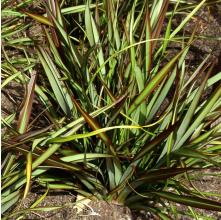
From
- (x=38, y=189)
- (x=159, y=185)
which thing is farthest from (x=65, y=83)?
(x=159, y=185)

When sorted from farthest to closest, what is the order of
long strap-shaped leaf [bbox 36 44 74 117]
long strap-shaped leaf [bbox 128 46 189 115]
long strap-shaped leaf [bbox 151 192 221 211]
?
long strap-shaped leaf [bbox 36 44 74 117]
long strap-shaped leaf [bbox 128 46 189 115]
long strap-shaped leaf [bbox 151 192 221 211]

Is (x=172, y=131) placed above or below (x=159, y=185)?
above

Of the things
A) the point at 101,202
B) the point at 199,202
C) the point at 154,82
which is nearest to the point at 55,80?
the point at 154,82

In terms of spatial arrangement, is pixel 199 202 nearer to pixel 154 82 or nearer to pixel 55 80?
pixel 154 82

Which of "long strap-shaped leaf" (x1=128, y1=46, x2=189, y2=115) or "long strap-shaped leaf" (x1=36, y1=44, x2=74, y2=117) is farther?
"long strap-shaped leaf" (x1=36, y1=44, x2=74, y2=117)

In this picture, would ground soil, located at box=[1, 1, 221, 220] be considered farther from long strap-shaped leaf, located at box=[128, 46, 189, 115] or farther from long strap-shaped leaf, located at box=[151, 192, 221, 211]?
long strap-shaped leaf, located at box=[151, 192, 221, 211]

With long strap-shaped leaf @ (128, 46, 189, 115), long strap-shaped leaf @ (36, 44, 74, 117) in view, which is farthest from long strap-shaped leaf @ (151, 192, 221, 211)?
long strap-shaped leaf @ (36, 44, 74, 117)

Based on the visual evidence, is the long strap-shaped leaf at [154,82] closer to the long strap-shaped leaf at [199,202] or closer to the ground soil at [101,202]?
the ground soil at [101,202]

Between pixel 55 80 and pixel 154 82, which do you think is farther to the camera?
pixel 55 80

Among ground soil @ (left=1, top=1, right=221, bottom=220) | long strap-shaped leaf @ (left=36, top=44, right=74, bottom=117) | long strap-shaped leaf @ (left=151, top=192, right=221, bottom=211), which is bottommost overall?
ground soil @ (left=1, top=1, right=221, bottom=220)

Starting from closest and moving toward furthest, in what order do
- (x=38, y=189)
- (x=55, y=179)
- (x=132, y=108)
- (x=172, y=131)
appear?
1. (x=172, y=131)
2. (x=132, y=108)
3. (x=55, y=179)
4. (x=38, y=189)

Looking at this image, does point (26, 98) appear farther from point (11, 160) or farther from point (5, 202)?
point (5, 202)
